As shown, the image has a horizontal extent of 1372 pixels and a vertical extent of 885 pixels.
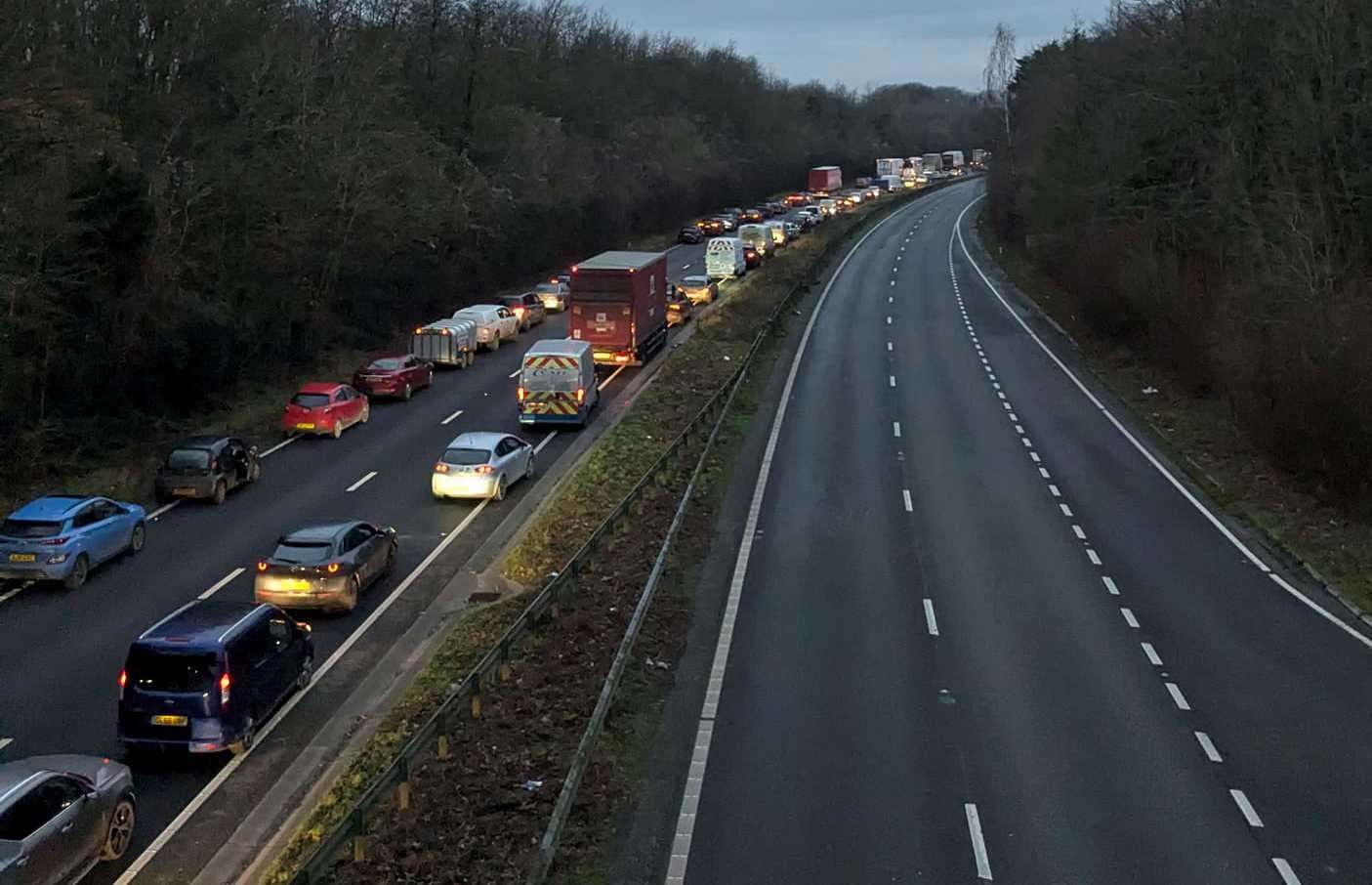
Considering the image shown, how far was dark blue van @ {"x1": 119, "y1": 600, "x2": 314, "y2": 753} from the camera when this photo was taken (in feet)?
49.5

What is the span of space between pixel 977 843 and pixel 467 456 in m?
17.0

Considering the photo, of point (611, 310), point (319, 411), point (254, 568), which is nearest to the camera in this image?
point (254, 568)

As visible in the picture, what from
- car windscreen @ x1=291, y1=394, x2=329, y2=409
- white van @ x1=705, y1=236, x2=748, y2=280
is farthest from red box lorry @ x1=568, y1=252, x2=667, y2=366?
white van @ x1=705, y1=236, x2=748, y2=280

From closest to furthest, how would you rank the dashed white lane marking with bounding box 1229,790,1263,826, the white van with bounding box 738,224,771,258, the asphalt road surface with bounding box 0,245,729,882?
the dashed white lane marking with bounding box 1229,790,1263,826, the asphalt road surface with bounding box 0,245,729,882, the white van with bounding box 738,224,771,258

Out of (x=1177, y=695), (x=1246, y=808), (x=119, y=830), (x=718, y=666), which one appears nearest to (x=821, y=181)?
(x=718, y=666)

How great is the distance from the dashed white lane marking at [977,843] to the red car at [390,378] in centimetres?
2780

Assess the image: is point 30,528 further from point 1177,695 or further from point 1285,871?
point 1285,871

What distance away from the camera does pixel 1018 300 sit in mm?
61406

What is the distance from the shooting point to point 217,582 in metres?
22.2

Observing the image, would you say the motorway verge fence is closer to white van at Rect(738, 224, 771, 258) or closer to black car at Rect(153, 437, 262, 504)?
black car at Rect(153, 437, 262, 504)

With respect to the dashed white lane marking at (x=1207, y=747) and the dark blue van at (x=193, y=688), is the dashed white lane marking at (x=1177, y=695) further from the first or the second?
the dark blue van at (x=193, y=688)

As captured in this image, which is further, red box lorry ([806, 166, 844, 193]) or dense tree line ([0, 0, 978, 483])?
red box lorry ([806, 166, 844, 193])

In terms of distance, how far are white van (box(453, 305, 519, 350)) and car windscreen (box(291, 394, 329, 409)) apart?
1342cm

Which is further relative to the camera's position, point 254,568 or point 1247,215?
point 1247,215
